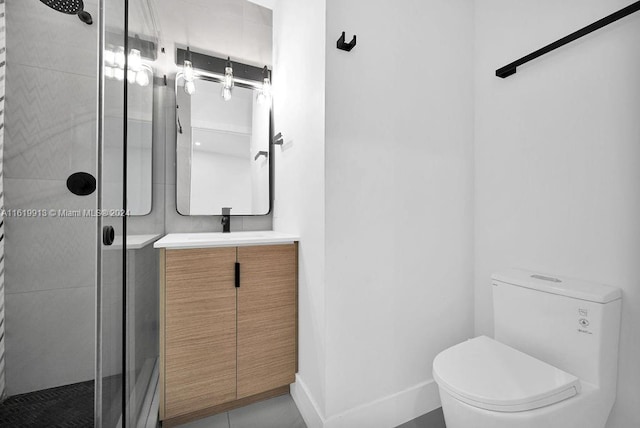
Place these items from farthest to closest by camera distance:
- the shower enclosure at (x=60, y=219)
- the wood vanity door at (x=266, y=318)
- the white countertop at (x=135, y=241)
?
the wood vanity door at (x=266, y=318)
the shower enclosure at (x=60, y=219)
the white countertop at (x=135, y=241)

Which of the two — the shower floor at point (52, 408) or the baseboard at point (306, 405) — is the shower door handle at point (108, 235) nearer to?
the shower floor at point (52, 408)

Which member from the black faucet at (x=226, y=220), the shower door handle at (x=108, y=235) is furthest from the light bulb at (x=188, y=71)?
the shower door handle at (x=108, y=235)

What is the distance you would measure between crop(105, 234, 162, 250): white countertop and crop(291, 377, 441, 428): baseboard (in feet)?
3.47

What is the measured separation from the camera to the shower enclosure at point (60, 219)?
3.77 ft

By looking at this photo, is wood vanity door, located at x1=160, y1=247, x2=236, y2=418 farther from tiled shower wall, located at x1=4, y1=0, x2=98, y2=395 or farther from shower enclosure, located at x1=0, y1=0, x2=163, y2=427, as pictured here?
tiled shower wall, located at x1=4, y1=0, x2=98, y2=395

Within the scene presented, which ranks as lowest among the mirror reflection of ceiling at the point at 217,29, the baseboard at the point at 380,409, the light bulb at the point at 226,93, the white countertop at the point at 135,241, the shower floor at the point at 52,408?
the baseboard at the point at 380,409

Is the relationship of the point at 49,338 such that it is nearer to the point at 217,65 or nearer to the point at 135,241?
the point at 135,241

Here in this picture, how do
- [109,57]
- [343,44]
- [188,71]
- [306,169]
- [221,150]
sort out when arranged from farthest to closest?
[221,150], [188,71], [306,169], [343,44], [109,57]

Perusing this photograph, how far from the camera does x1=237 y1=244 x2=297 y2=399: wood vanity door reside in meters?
1.37

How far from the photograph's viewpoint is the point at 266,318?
1423 mm

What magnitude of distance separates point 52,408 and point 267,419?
97 centimetres

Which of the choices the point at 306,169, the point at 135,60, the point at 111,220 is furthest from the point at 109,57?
the point at 306,169

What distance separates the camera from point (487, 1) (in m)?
1.53

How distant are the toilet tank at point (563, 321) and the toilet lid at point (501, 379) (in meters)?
0.11
